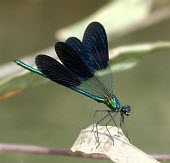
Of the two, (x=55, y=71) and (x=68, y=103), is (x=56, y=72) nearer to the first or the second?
(x=55, y=71)

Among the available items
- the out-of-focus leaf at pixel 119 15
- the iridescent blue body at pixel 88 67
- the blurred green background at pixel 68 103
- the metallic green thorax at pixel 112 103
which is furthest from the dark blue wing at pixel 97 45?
the blurred green background at pixel 68 103

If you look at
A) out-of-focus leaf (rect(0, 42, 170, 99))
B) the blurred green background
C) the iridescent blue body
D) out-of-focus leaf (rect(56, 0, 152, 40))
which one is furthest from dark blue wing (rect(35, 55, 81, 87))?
the blurred green background

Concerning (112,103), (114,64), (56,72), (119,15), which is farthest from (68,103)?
(56,72)

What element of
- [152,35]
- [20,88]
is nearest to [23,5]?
[152,35]

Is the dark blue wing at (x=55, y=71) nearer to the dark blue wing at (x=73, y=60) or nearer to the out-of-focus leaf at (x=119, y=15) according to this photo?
the dark blue wing at (x=73, y=60)

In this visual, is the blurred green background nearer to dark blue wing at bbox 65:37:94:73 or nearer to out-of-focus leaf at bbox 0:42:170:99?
out-of-focus leaf at bbox 0:42:170:99

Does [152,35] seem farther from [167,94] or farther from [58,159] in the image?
[58,159]
